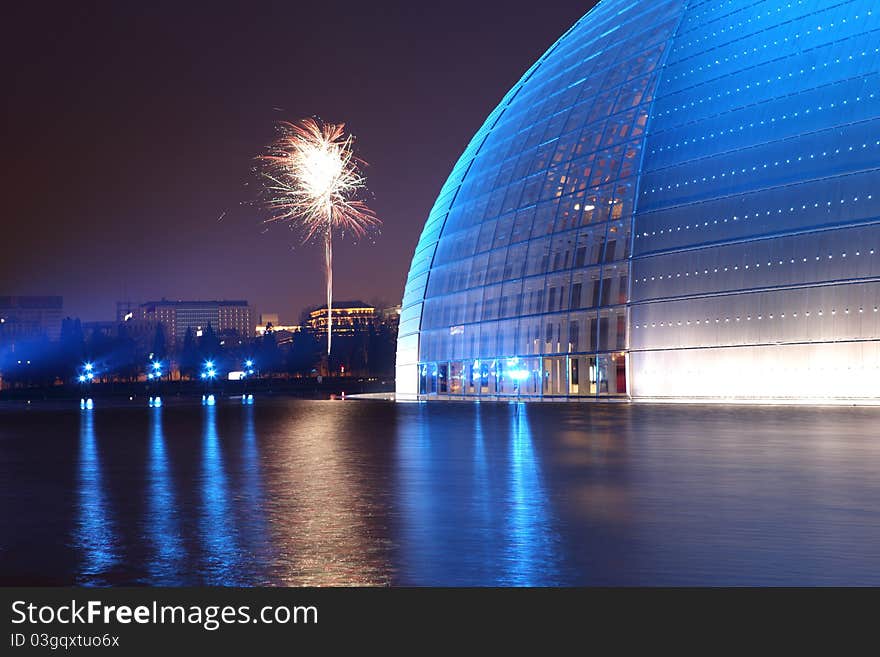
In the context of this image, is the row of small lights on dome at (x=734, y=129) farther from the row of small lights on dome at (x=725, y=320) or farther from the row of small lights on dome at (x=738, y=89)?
the row of small lights on dome at (x=725, y=320)

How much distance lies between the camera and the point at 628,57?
5766cm

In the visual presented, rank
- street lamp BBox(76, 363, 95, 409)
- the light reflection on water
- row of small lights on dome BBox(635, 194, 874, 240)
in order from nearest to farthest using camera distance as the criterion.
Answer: the light reflection on water → row of small lights on dome BBox(635, 194, 874, 240) → street lamp BBox(76, 363, 95, 409)

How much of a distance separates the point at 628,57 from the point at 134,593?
52.9 meters

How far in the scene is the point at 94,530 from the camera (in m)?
12.7

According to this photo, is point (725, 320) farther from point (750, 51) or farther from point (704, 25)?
point (704, 25)

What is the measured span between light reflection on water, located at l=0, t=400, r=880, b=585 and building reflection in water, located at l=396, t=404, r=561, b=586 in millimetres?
45

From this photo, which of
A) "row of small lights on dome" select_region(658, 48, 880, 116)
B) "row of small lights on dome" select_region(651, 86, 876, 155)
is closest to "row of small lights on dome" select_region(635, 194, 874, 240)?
"row of small lights on dome" select_region(651, 86, 876, 155)

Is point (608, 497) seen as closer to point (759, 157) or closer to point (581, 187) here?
point (759, 157)

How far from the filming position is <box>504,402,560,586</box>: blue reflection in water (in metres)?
9.89

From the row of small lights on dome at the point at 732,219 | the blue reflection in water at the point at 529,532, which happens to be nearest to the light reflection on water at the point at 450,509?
the blue reflection in water at the point at 529,532

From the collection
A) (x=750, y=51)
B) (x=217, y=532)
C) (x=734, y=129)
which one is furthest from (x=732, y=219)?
(x=217, y=532)

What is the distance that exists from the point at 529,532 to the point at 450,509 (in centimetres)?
228

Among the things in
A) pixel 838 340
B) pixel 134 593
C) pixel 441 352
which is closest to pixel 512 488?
pixel 134 593

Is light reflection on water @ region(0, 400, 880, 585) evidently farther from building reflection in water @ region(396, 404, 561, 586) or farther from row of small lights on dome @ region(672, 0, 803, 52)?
row of small lights on dome @ region(672, 0, 803, 52)
